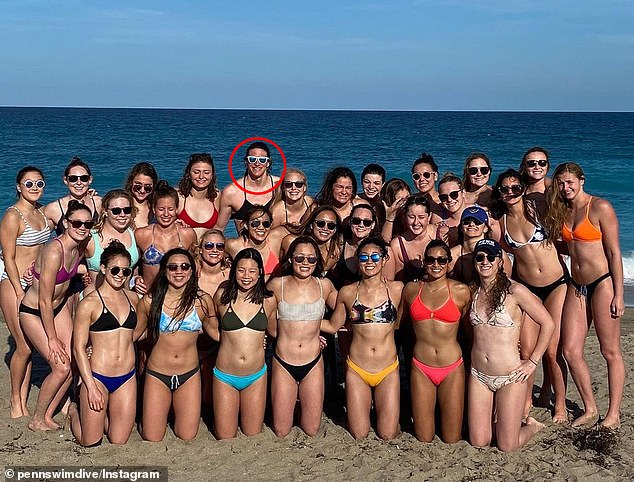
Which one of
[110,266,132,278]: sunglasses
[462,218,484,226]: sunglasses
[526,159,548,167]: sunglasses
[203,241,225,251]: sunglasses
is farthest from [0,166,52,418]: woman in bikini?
[526,159,548,167]: sunglasses

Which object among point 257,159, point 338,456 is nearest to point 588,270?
point 338,456

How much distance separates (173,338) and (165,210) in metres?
1.39

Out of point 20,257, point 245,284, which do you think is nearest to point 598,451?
point 245,284

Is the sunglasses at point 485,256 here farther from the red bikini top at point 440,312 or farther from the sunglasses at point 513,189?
the sunglasses at point 513,189

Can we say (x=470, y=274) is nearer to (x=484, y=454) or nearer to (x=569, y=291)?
(x=569, y=291)

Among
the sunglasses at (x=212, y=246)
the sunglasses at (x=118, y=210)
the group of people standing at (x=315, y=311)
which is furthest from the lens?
the sunglasses at (x=118, y=210)

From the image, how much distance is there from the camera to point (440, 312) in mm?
6203

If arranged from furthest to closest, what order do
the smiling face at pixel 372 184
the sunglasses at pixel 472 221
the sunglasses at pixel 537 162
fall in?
the smiling face at pixel 372 184 < the sunglasses at pixel 537 162 < the sunglasses at pixel 472 221

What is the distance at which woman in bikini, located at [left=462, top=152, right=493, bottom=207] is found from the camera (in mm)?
7367

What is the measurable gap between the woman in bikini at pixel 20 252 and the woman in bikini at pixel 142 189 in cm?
89

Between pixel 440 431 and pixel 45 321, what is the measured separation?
381 centimetres

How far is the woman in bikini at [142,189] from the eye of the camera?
730cm

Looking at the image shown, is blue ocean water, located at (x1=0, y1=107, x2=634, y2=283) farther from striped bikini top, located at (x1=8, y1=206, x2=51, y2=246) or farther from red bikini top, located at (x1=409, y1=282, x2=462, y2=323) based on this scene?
striped bikini top, located at (x1=8, y1=206, x2=51, y2=246)

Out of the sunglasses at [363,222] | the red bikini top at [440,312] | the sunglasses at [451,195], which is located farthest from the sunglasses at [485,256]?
the sunglasses at [363,222]
